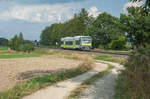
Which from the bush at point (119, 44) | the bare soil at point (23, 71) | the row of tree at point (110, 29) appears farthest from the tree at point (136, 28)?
the bare soil at point (23, 71)

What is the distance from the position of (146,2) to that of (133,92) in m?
3.13

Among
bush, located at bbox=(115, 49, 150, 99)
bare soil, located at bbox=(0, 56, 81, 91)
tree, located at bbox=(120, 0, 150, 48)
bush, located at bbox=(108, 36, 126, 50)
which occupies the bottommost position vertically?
bare soil, located at bbox=(0, 56, 81, 91)

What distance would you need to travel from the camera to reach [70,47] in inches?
1848

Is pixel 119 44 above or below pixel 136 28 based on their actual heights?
below

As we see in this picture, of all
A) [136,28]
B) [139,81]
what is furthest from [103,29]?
[139,81]

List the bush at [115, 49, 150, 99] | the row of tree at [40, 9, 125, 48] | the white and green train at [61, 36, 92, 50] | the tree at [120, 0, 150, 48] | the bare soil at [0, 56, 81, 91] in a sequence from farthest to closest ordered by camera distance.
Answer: the row of tree at [40, 9, 125, 48] < the white and green train at [61, 36, 92, 50] < the tree at [120, 0, 150, 48] < the bare soil at [0, 56, 81, 91] < the bush at [115, 49, 150, 99]

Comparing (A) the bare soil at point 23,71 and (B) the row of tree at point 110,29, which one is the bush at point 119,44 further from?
(A) the bare soil at point 23,71

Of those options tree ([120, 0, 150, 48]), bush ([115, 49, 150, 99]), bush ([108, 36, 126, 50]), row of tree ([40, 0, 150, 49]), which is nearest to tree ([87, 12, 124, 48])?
row of tree ([40, 0, 150, 49])

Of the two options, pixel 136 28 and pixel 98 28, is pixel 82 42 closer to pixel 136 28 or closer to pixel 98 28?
pixel 136 28

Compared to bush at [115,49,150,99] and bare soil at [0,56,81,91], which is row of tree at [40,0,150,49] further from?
bush at [115,49,150,99]

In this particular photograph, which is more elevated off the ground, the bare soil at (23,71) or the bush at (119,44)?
the bush at (119,44)

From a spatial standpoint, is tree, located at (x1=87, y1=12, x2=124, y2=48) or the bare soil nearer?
the bare soil

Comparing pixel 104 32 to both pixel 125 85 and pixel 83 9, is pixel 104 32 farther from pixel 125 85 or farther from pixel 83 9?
pixel 125 85

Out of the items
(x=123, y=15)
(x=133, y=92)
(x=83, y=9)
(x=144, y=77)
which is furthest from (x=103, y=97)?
(x=83, y=9)
